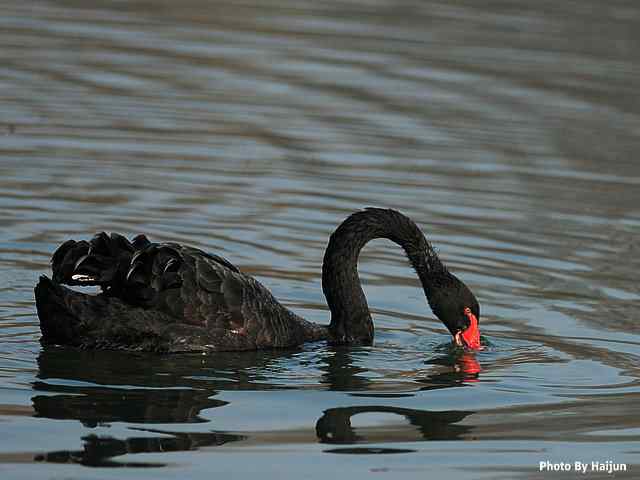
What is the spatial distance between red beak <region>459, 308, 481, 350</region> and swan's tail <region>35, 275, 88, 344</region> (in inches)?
93.1

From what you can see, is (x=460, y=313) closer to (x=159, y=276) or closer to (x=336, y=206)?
(x=159, y=276)

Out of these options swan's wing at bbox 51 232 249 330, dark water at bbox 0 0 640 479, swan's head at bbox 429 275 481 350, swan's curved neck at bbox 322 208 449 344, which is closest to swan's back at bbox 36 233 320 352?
swan's wing at bbox 51 232 249 330

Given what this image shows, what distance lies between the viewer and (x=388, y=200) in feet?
42.5

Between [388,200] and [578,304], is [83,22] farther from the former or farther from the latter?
[578,304]

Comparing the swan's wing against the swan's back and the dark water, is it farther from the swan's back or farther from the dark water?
the dark water

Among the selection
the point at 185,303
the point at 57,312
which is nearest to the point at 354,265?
the point at 185,303

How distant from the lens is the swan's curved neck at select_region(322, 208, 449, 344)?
9703 mm

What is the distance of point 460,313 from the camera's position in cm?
943

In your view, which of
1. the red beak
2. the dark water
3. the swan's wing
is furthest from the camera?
the red beak


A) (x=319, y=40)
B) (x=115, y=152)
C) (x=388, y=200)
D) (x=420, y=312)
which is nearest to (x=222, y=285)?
(x=420, y=312)

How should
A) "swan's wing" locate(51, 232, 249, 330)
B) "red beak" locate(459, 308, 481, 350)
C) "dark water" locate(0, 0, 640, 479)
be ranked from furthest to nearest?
"red beak" locate(459, 308, 481, 350) < "swan's wing" locate(51, 232, 249, 330) < "dark water" locate(0, 0, 640, 479)

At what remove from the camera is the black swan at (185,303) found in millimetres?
8812

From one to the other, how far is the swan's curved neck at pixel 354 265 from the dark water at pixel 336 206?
0.24m

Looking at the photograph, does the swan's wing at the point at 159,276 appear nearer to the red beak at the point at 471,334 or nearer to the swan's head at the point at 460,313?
the swan's head at the point at 460,313
